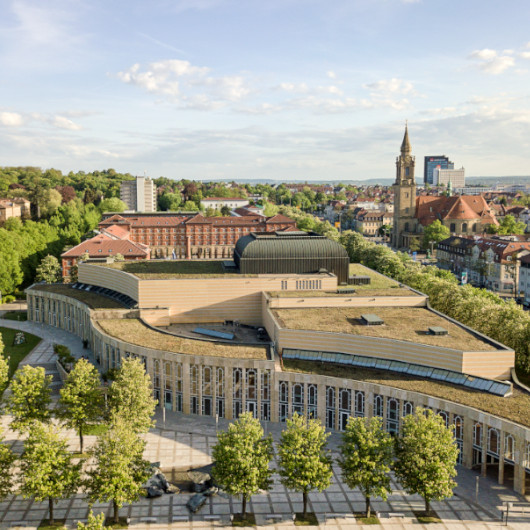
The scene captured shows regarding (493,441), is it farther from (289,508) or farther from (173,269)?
(173,269)

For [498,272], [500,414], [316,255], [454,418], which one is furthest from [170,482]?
[498,272]

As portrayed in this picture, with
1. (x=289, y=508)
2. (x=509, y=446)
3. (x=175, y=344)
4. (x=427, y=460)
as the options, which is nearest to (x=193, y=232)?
(x=175, y=344)

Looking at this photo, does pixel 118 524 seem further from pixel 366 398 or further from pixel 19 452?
pixel 366 398

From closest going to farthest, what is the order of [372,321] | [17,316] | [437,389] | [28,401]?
1. [28,401]
2. [437,389]
3. [372,321]
4. [17,316]

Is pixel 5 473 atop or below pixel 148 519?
atop

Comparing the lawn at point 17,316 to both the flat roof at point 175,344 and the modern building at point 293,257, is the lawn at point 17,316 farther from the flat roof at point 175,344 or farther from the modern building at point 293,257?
the modern building at point 293,257

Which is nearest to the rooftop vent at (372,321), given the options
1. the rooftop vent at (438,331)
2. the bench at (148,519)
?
the rooftop vent at (438,331)

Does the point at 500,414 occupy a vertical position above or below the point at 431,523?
above
